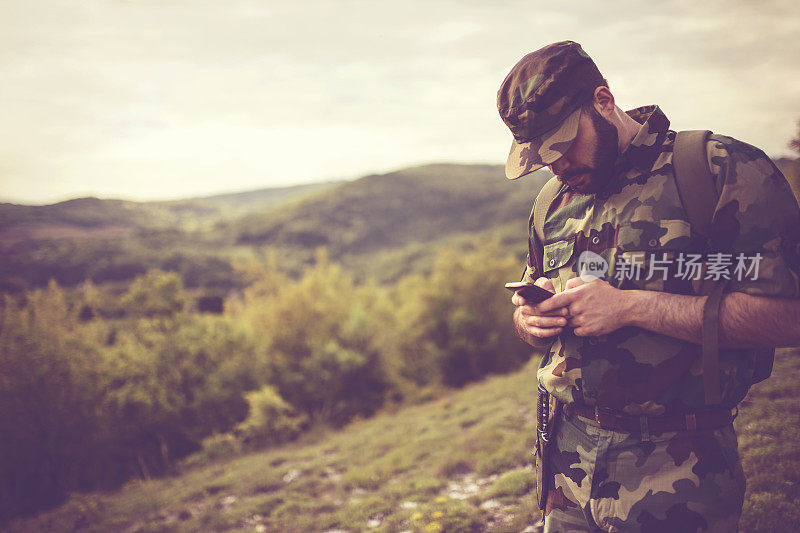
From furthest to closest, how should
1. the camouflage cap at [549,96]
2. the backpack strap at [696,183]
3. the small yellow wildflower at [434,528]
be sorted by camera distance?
1. the small yellow wildflower at [434,528]
2. the camouflage cap at [549,96]
3. the backpack strap at [696,183]

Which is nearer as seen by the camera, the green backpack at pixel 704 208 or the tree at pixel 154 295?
the green backpack at pixel 704 208

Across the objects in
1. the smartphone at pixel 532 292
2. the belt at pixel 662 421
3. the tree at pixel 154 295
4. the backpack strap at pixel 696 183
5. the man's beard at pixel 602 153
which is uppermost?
the man's beard at pixel 602 153

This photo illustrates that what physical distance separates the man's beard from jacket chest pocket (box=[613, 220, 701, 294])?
214mm

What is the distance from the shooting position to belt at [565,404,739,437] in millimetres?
1482

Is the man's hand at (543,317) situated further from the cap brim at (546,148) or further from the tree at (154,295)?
the tree at (154,295)

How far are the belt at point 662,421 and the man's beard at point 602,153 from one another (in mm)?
867

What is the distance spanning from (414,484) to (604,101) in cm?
660

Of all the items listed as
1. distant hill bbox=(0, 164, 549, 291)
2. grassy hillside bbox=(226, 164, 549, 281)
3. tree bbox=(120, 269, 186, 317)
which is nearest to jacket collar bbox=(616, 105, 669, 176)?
tree bbox=(120, 269, 186, 317)

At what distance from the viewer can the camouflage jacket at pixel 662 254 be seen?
1276 millimetres

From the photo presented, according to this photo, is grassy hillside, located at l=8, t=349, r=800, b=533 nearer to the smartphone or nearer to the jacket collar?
the smartphone

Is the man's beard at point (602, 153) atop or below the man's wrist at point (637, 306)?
atop

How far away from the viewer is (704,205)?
1.40 m

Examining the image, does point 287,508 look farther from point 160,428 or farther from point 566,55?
point 160,428

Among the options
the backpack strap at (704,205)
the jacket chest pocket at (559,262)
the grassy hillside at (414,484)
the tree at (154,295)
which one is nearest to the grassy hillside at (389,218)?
the tree at (154,295)
